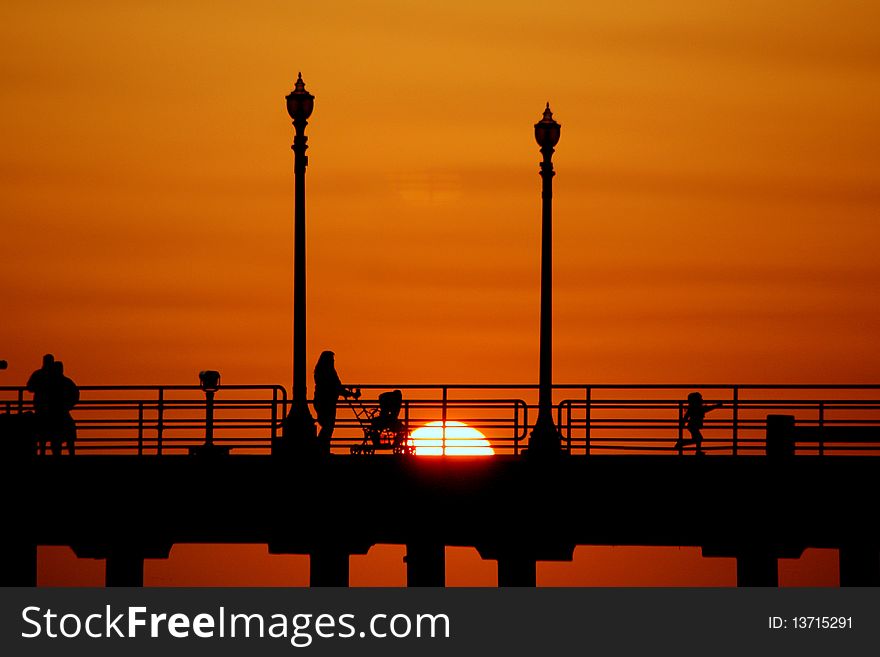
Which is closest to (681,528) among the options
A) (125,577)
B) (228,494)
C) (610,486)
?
(610,486)

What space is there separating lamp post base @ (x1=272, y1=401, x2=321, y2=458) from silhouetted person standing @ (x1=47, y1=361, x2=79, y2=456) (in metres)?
4.95

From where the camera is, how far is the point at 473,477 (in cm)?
3494

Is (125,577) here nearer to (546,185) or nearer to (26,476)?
(26,476)

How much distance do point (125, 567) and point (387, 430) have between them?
4.93 meters

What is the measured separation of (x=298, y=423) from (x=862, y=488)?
27.5ft

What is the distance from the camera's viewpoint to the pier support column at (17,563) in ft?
120

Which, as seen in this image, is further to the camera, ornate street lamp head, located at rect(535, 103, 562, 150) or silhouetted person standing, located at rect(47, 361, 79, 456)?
silhouetted person standing, located at rect(47, 361, 79, 456)

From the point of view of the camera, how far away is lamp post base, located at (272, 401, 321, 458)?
33625 mm

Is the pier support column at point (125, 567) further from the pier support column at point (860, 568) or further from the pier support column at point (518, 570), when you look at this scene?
the pier support column at point (860, 568)

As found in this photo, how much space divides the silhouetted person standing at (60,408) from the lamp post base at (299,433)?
4.95 meters

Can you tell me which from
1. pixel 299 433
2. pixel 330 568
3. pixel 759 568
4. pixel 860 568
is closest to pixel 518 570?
pixel 330 568

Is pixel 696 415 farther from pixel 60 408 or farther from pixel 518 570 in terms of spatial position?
pixel 60 408

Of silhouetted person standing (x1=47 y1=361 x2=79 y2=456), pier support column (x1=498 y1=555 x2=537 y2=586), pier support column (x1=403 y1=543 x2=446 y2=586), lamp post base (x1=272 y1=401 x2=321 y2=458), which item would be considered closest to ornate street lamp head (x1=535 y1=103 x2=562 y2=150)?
lamp post base (x1=272 y1=401 x2=321 y2=458)

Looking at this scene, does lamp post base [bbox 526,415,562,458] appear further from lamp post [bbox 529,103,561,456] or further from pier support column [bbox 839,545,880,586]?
pier support column [bbox 839,545,880,586]
